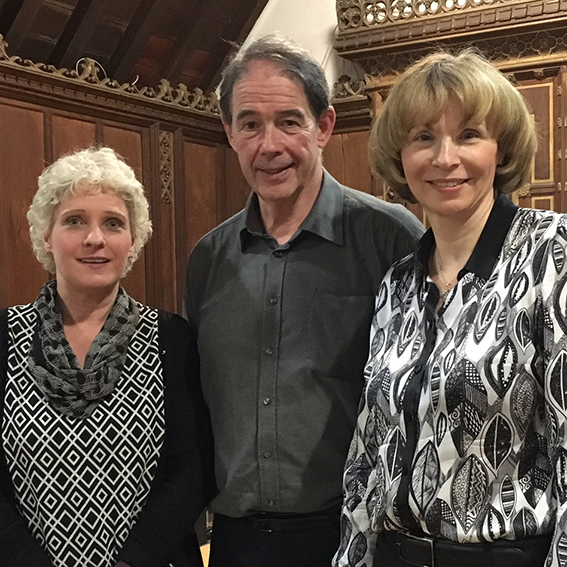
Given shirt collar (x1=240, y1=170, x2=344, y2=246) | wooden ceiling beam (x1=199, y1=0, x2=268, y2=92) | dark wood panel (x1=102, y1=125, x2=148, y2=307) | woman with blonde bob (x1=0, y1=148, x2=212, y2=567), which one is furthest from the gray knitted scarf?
wooden ceiling beam (x1=199, y1=0, x2=268, y2=92)

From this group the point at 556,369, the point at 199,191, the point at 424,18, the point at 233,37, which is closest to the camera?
the point at 556,369

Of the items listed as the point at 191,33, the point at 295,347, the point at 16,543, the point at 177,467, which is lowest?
the point at 16,543

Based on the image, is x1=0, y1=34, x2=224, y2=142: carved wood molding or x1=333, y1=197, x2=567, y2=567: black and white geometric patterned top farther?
x1=0, y1=34, x2=224, y2=142: carved wood molding

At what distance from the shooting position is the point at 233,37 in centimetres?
640

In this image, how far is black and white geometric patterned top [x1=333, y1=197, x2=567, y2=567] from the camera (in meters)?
1.38

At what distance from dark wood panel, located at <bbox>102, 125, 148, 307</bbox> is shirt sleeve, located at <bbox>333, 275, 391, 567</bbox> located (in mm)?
4377

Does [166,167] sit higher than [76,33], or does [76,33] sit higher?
[76,33]

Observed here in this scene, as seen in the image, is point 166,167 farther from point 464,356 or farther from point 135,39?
point 464,356

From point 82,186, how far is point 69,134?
12.4ft

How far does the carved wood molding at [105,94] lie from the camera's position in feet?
17.0

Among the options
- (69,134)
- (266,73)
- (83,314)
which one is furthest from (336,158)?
(83,314)

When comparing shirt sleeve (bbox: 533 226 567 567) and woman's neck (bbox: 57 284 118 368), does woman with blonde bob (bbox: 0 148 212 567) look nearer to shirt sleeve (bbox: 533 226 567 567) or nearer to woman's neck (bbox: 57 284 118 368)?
woman's neck (bbox: 57 284 118 368)

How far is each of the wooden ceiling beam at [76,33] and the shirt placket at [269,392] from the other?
3958 mm

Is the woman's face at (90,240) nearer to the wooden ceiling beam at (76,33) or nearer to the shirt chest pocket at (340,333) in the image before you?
the shirt chest pocket at (340,333)
